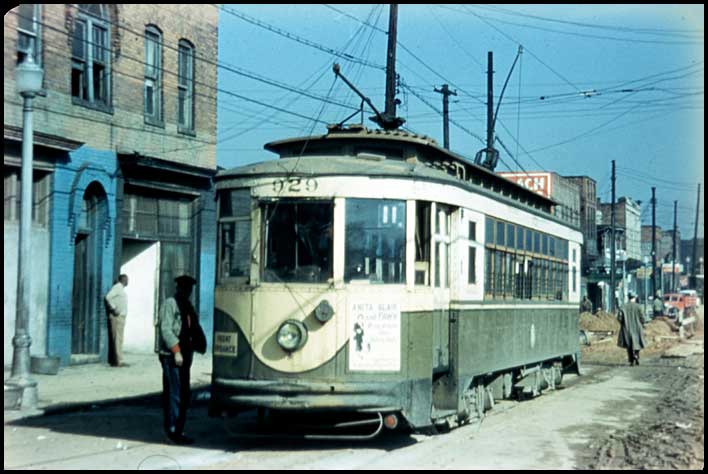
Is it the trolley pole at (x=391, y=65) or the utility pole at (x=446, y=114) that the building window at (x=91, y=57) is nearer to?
the trolley pole at (x=391, y=65)

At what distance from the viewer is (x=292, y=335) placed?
1006 cm

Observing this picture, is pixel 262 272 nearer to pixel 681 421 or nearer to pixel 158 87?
pixel 681 421

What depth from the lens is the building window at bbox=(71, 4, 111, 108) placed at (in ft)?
62.6

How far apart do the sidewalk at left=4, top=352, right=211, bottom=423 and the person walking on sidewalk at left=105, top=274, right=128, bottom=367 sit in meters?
0.30

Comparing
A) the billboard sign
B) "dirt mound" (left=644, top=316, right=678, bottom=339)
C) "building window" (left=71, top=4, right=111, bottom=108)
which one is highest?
the billboard sign

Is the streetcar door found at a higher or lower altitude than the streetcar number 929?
lower

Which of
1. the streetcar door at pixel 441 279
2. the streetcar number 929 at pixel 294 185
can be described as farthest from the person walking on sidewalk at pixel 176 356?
the streetcar door at pixel 441 279

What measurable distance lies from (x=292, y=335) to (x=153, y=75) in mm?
12639

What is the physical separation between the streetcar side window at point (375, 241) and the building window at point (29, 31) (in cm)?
970

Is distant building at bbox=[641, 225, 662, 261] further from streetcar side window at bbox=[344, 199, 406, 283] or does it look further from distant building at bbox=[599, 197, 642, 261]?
streetcar side window at bbox=[344, 199, 406, 283]

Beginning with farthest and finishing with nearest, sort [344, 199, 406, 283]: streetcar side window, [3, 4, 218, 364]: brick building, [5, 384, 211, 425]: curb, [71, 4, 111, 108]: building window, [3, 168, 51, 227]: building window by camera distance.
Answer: [71, 4, 111, 108]: building window → [3, 4, 218, 364]: brick building → [3, 168, 51, 227]: building window → [5, 384, 211, 425]: curb → [344, 199, 406, 283]: streetcar side window

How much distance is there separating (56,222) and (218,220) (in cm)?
824

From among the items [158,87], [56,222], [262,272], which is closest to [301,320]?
[262,272]

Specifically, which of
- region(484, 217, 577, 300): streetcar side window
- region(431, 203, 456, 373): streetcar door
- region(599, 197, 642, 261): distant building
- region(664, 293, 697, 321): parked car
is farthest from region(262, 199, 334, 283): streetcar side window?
region(599, 197, 642, 261): distant building
